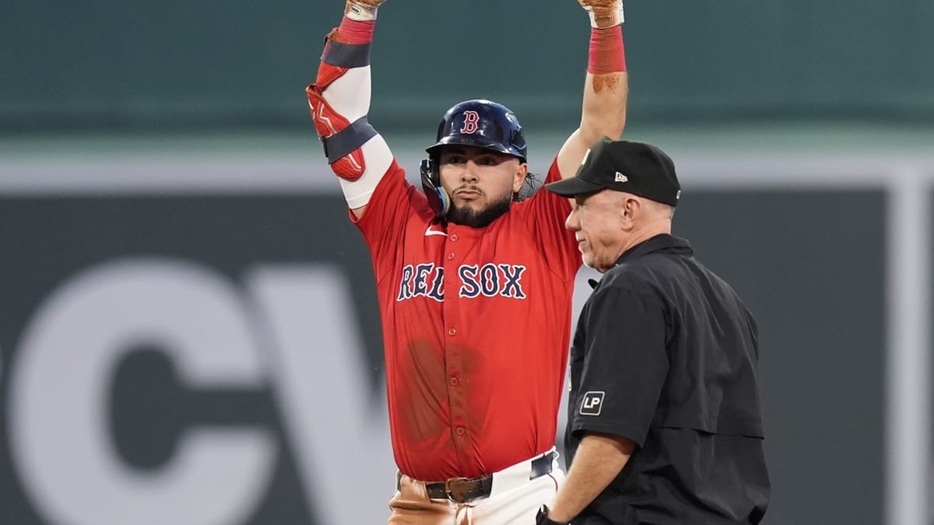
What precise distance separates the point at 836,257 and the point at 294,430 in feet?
5.98

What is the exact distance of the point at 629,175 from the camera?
91.6 inches

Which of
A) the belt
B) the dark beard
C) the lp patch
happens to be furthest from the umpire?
the dark beard

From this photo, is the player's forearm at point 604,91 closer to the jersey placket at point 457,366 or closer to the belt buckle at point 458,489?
the jersey placket at point 457,366

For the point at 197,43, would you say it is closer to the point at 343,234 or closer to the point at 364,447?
the point at 343,234

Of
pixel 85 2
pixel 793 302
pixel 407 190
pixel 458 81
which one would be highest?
pixel 85 2

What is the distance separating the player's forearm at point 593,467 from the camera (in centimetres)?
215

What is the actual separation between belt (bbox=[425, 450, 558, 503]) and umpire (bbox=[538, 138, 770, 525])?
2.46 ft

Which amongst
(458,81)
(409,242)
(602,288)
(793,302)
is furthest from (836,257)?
→ (602,288)

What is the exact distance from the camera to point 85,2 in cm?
444

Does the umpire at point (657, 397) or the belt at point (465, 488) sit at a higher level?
the umpire at point (657, 397)

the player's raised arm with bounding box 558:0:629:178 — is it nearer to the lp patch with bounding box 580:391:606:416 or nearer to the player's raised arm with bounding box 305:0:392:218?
the player's raised arm with bounding box 305:0:392:218

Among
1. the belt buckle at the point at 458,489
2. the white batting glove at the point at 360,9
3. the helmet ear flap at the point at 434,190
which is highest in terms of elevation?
the white batting glove at the point at 360,9

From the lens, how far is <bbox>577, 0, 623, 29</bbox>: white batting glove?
3.12m

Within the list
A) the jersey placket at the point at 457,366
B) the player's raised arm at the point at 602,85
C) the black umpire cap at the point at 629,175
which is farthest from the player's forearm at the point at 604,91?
the black umpire cap at the point at 629,175
